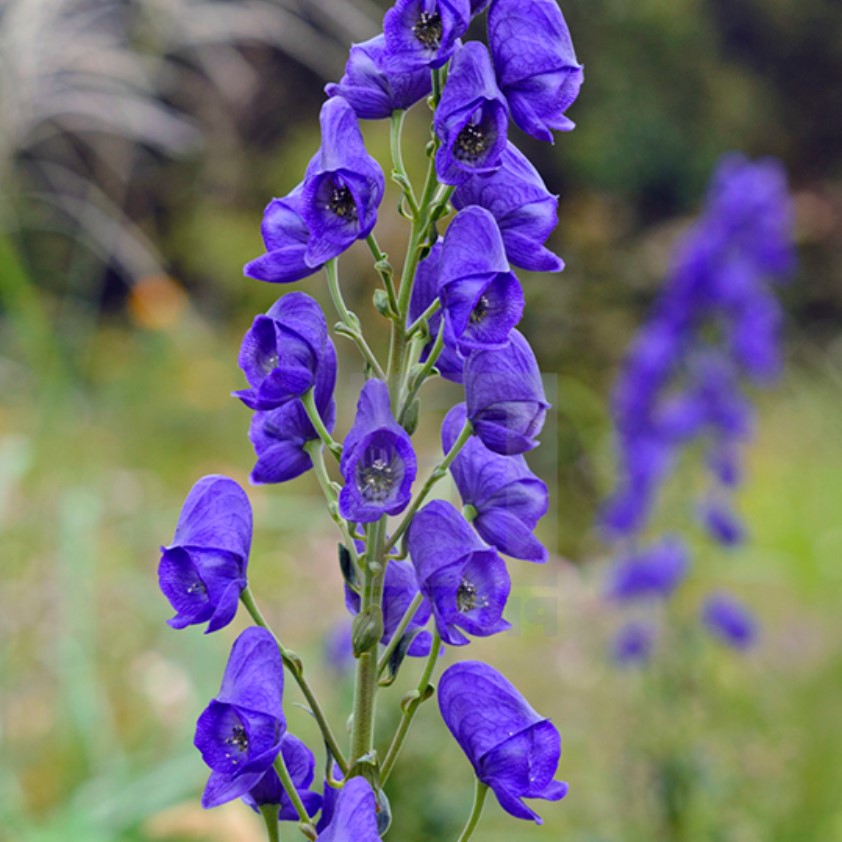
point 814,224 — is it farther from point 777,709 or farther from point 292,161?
point 777,709

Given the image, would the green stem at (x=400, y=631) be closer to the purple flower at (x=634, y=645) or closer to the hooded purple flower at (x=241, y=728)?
the hooded purple flower at (x=241, y=728)

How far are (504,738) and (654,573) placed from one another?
2.91 m

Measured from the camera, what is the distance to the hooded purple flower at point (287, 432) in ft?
3.92

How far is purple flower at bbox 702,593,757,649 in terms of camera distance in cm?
396

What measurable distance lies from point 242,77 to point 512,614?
32.2 ft

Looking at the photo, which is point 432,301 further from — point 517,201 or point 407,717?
point 407,717

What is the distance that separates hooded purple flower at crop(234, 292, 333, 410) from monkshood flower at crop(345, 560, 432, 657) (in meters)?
0.23

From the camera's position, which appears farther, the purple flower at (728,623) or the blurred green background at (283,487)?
the purple flower at (728,623)

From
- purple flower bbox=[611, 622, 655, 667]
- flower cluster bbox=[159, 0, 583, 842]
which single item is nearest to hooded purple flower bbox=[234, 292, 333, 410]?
flower cluster bbox=[159, 0, 583, 842]

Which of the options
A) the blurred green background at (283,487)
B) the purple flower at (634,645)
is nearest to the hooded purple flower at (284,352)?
the blurred green background at (283,487)

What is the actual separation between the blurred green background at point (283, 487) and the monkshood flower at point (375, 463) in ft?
2.92

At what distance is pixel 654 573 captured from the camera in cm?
390

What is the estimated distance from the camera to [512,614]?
292 cm

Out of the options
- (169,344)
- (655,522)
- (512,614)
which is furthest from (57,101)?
(169,344)
